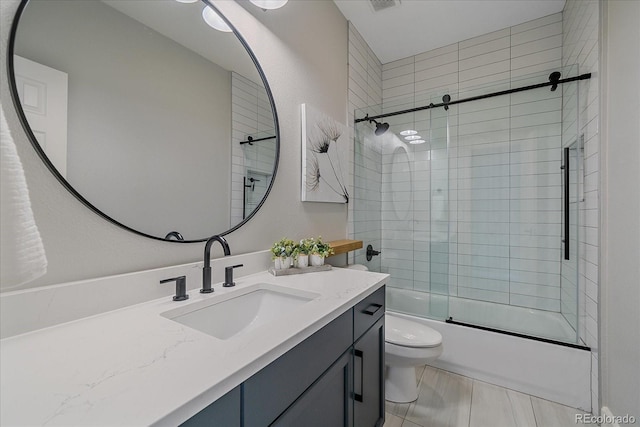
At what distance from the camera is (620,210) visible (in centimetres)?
140

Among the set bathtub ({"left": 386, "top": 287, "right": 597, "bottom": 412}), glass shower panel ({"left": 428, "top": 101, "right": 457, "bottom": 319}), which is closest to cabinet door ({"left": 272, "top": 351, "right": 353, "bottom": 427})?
bathtub ({"left": 386, "top": 287, "right": 597, "bottom": 412})

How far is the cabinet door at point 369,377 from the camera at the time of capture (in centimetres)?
107

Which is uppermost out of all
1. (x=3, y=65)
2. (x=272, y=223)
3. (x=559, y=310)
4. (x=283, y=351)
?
(x=3, y=65)

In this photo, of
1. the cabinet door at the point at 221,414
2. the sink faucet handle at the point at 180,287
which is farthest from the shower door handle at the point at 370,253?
the cabinet door at the point at 221,414

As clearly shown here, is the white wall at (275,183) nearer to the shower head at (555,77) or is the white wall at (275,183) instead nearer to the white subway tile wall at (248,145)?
the white subway tile wall at (248,145)

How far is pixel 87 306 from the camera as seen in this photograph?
2.57 ft

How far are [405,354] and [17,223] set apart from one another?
5.54ft

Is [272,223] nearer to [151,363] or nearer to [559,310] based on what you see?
[151,363]

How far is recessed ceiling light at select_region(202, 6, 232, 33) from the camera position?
1.18 m

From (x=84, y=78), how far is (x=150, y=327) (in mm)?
760

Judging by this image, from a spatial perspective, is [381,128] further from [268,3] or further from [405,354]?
[405,354]

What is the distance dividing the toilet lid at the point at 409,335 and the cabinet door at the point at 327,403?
2.22 feet

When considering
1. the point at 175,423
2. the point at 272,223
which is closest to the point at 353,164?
the point at 272,223

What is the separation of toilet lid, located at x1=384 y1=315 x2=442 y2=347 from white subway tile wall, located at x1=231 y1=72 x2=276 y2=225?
1.14 m
